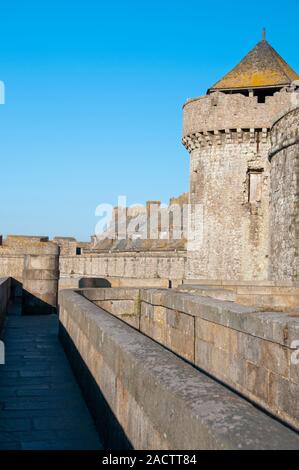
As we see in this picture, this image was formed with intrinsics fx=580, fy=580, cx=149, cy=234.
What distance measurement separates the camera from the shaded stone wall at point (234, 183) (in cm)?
2672

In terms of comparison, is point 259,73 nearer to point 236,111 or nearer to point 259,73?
point 259,73

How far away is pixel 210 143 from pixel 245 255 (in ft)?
18.5

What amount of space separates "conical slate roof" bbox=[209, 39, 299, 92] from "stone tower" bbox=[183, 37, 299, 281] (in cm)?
19

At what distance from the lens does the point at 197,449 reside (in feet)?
7.64

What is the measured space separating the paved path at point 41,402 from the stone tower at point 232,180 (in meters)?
18.7

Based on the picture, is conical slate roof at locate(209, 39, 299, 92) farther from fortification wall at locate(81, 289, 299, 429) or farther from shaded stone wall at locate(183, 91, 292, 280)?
fortification wall at locate(81, 289, 299, 429)

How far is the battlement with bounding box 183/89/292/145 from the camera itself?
26922 mm

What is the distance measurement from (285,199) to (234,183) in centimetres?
1005

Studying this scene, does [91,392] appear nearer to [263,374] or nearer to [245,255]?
[263,374]

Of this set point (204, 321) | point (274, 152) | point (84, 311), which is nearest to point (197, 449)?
point (84, 311)

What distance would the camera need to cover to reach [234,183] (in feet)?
89.4

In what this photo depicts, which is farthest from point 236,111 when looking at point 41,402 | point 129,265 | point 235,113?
point 41,402

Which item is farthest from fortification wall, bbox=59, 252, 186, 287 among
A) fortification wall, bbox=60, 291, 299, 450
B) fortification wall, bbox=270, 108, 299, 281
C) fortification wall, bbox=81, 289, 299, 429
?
fortification wall, bbox=60, 291, 299, 450

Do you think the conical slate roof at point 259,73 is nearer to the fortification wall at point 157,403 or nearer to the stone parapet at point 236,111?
the stone parapet at point 236,111
